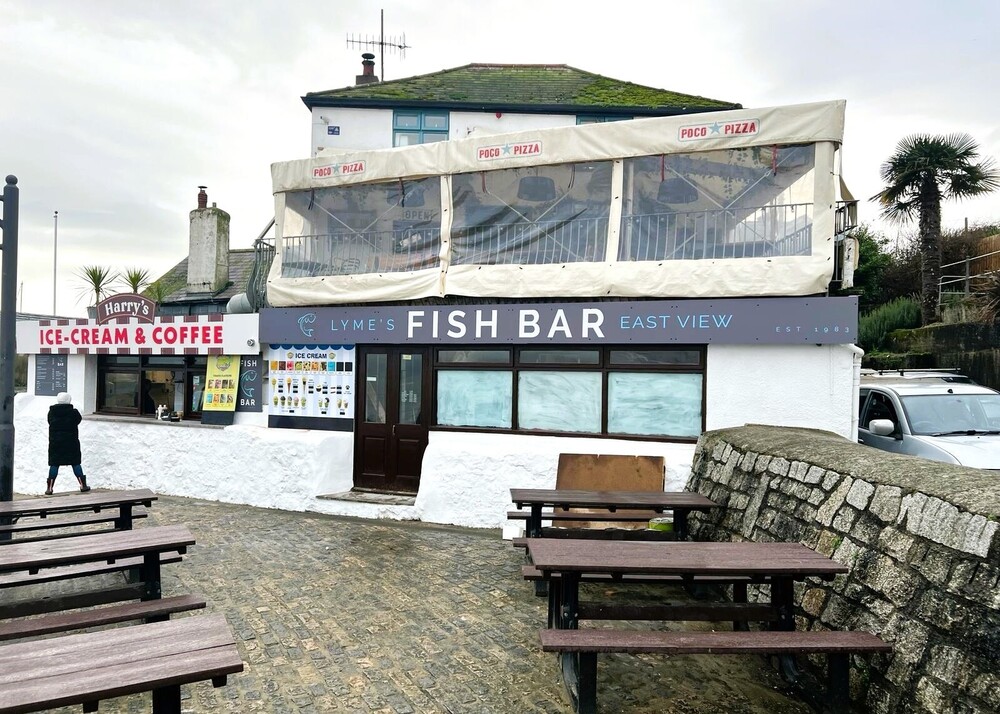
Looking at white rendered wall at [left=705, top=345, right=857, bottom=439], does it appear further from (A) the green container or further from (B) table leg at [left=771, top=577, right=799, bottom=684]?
(B) table leg at [left=771, top=577, right=799, bottom=684]

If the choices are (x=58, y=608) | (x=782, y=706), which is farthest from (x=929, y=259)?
(x=58, y=608)

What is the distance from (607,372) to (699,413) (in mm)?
1165

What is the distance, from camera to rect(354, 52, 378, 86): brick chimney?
18953 mm

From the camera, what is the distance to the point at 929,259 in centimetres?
1794

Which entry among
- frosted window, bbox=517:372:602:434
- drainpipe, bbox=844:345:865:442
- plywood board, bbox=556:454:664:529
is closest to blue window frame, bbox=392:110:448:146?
frosted window, bbox=517:372:602:434

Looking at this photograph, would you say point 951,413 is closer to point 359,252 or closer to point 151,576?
point 359,252

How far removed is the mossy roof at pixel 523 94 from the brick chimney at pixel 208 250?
152 inches

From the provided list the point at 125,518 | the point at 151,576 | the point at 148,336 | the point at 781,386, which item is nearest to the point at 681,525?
the point at 781,386

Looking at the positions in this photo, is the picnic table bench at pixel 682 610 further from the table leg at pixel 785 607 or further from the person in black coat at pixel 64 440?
the person in black coat at pixel 64 440

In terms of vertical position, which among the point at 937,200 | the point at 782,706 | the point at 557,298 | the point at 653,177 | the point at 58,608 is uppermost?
the point at 937,200

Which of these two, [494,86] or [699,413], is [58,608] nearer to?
[699,413]

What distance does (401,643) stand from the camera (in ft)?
14.9

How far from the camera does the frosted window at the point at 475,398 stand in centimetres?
859

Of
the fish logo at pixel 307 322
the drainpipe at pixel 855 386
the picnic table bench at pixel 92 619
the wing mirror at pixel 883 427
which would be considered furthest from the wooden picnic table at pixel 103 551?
the wing mirror at pixel 883 427
